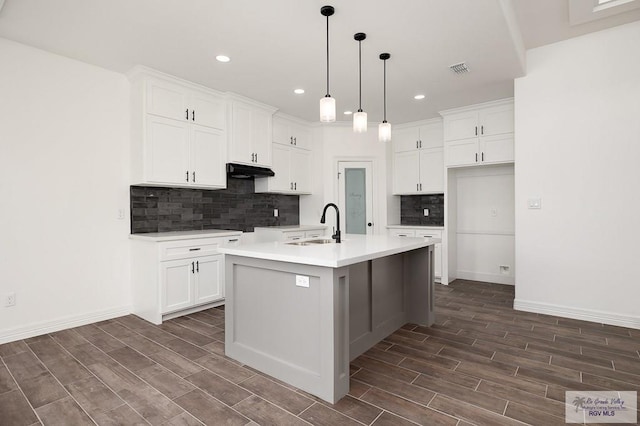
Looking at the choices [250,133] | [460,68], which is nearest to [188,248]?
[250,133]

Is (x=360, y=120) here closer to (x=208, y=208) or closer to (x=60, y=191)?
(x=208, y=208)

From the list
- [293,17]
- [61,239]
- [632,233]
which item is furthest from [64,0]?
[632,233]

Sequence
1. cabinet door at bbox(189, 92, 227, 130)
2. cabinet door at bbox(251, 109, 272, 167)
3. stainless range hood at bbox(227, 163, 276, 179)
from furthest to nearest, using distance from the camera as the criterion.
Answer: cabinet door at bbox(251, 109, 272, 167)
stainless range hood at bbox(227, 163, 276, 179)
cabinet door at bbox(189, 92, 227, 130)

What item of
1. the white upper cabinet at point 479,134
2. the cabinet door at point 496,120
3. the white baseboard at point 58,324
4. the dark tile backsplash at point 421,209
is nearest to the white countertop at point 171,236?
the white baseboard at point 58,324

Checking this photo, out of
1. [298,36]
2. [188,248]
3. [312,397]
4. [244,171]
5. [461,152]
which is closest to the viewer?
[312,397]

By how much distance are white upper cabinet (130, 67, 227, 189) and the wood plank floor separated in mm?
1673

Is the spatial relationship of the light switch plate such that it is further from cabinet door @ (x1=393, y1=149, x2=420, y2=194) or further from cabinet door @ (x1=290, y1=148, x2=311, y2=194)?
cabinet door @ (x1=393, y1=149, x2=420, y2=194)

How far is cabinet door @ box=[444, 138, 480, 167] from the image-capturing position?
15.8ft

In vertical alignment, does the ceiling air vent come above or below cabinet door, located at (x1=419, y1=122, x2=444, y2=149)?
above

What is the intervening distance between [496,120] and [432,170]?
1.20m

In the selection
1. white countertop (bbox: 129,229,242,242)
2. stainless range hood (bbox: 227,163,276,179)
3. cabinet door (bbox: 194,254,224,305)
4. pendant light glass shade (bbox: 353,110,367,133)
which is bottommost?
cabinet door (bbox: 194,254,224,305)

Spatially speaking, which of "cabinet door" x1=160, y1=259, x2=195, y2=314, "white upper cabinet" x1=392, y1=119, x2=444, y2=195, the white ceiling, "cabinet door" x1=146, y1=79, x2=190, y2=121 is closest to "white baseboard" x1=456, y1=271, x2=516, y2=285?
"white upper cabinet" x1=392, y1=119, x2=444, y2=195


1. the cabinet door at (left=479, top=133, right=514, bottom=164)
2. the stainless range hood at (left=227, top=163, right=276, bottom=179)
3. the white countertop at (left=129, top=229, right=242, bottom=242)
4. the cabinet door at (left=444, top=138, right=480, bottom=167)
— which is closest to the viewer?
the white countertop at (left=129, top=229, right=242, bottom=242)

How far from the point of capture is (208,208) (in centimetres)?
448
